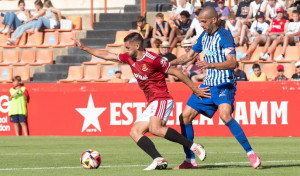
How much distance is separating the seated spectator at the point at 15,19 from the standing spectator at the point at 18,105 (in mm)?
5912

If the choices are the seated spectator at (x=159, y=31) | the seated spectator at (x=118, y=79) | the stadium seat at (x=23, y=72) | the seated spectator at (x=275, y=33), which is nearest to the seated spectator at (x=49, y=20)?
the stadium seat at (x=23, y=72)

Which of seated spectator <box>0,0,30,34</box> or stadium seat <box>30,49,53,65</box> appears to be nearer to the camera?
stadium seat <box>30,49,53,65</box>

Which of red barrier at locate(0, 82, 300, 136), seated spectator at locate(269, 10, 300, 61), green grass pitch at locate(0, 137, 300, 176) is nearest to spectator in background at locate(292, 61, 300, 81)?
red barrier at locate(0, 82, 300, 136)

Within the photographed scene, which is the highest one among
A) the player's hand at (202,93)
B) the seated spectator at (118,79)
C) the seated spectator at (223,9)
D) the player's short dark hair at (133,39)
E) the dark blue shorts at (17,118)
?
the player's short dark hair at (133,39)

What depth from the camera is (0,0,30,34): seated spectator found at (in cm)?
2791

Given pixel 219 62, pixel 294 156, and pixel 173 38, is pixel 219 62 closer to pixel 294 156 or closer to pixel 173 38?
pixel 294 156

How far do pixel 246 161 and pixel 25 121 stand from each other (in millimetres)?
11916

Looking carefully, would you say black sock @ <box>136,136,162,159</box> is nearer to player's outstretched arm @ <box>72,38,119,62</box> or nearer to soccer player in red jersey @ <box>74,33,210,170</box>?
soccer player in red jersey @ <box>74,33,210,170</box>

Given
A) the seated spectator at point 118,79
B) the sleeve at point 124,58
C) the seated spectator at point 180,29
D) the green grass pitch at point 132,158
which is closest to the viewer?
the green grass pitch at point 132,158

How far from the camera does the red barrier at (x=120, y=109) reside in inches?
776

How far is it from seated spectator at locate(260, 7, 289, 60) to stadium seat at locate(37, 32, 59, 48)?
26.6ft

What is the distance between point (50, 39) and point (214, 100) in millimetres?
17684

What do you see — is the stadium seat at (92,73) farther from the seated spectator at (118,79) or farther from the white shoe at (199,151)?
the white shoe at (199,151)

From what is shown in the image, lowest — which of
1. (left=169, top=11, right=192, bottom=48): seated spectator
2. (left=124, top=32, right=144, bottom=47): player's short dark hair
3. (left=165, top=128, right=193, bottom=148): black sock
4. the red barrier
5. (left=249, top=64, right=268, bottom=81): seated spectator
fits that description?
the red barrier
